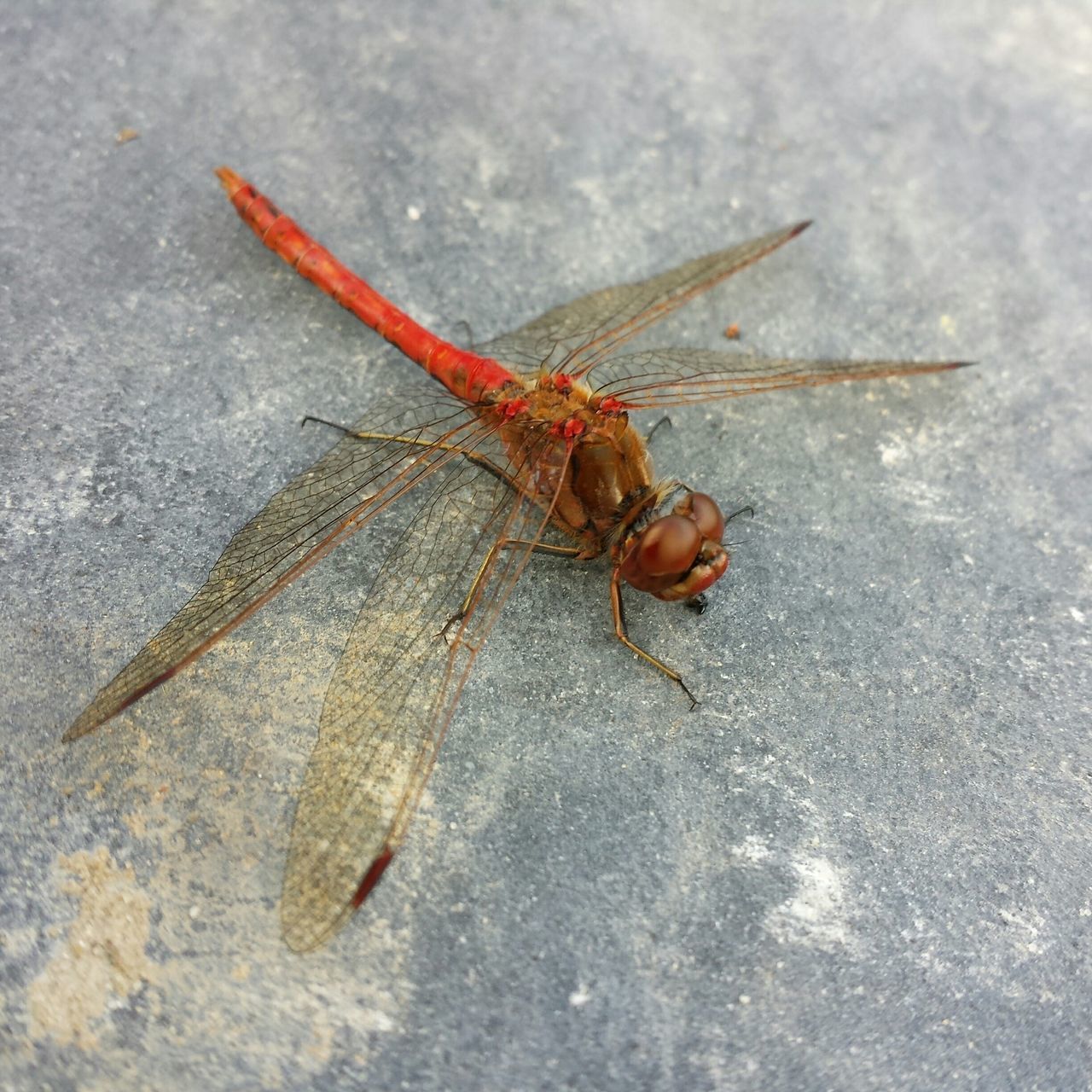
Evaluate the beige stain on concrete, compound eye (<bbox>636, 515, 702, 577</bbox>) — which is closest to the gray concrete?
the beige stain on concrete

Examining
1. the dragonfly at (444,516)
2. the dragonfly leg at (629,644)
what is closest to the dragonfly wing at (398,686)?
the dragonfly at (444,516)

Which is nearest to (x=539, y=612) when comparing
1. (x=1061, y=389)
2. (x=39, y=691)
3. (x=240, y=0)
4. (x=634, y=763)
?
(x=634, y=763)

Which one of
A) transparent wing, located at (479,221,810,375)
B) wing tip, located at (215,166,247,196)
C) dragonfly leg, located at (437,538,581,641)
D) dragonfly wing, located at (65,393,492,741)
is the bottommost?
dragonfly leg, located at (437,538,581,641)

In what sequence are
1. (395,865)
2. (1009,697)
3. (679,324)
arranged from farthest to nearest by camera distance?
(679,324) → (1009,697) → (395,865)

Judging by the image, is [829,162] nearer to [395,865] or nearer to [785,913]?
[785,913]

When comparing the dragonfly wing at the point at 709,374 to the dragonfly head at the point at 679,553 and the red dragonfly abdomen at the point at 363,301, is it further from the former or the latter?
the dragonfly head at the point at 679,553

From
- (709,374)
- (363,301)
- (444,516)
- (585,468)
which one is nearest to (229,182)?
(363,301)

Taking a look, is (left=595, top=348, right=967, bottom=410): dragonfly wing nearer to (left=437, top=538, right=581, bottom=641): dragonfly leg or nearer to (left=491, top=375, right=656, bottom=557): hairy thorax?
(left=491, top=375, right=656, bottom=557): hairy thorax
